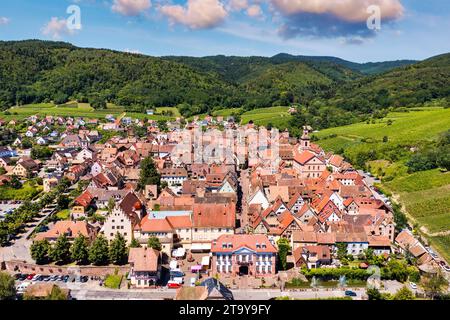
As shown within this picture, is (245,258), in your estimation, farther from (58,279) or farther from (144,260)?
(58,279)

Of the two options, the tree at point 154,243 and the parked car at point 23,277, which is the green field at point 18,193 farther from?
the tree at point 154,243

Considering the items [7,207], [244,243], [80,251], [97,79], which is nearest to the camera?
[244,243]

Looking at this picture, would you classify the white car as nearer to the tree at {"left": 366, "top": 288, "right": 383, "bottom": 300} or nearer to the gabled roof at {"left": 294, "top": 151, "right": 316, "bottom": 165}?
the tree at {"left": 366, "top": 288, "right": 383, "bottom": 300}

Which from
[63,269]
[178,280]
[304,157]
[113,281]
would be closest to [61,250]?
[63,269]

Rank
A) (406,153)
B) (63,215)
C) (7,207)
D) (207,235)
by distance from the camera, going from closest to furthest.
→ 1. (207,235)
2. (63,215)
3. (7,207)
4. (406,153)

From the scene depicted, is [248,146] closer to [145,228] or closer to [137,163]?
[137,163]

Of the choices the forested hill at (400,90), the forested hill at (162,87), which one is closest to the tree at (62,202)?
the forested hill at (162,87)

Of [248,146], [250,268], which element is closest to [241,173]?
[248,146]
